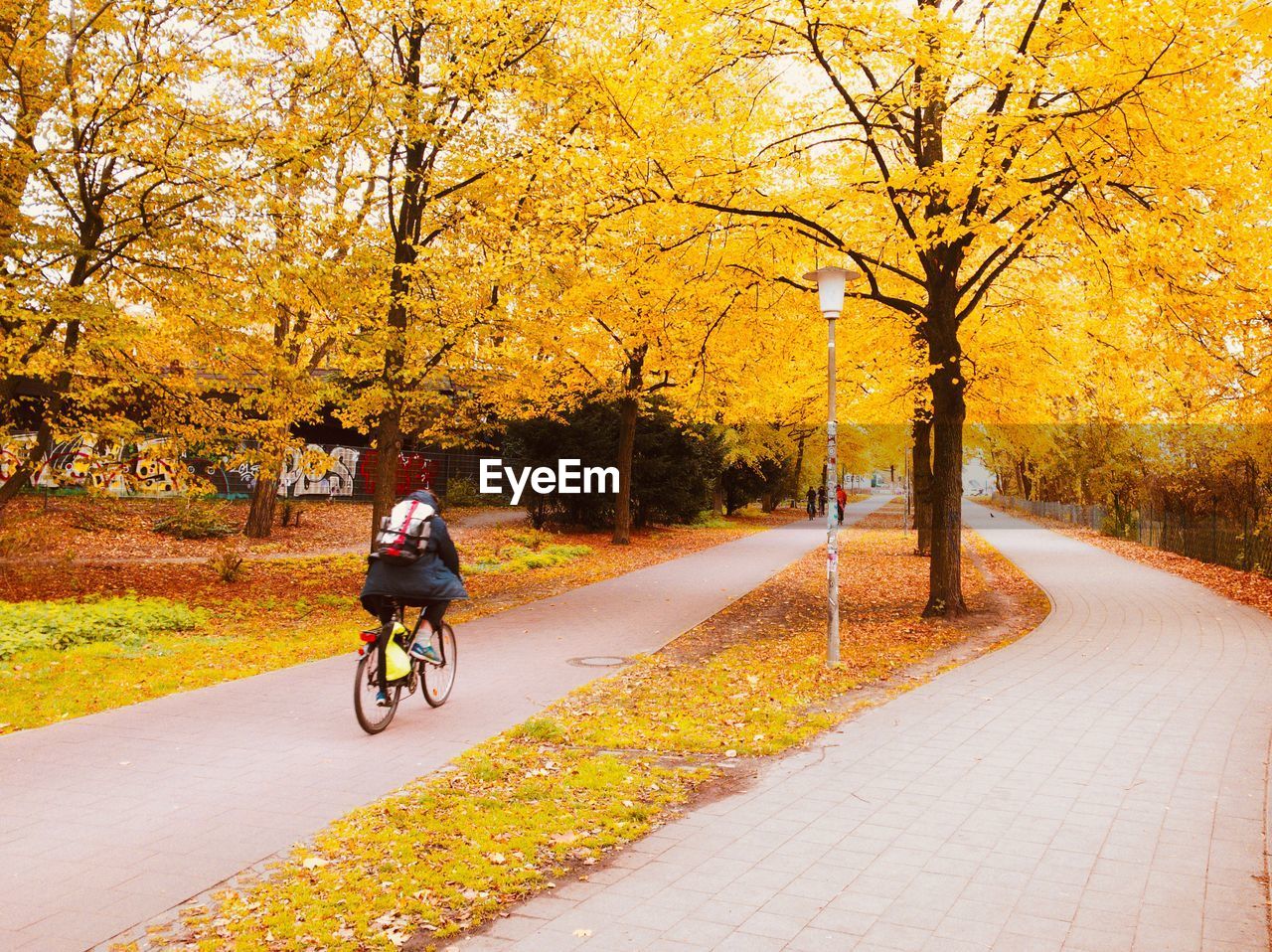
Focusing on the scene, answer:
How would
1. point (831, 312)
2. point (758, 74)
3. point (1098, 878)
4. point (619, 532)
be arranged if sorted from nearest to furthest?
point (1098, 878) → point (831, 312) → point (758, 74) → point (619, 532)

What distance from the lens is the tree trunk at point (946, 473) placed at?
13.1 m

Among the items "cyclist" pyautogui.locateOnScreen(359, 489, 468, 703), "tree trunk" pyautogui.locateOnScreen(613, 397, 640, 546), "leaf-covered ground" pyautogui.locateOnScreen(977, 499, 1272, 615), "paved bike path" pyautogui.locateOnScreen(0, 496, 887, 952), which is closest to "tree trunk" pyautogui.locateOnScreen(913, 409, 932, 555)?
"leaf-covered ground" pyautogui.locateOnScreen(977, 499, 1272, 615)

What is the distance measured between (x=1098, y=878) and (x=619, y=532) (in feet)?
71.0

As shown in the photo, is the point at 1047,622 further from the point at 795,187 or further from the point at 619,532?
the point at 619,532

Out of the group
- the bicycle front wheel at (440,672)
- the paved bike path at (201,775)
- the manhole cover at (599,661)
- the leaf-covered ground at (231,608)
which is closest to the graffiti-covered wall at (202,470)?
the leaf-covered ground at (231,608)

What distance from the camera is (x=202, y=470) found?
31609mm

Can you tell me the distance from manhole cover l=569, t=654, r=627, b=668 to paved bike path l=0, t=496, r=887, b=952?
5.0 inches

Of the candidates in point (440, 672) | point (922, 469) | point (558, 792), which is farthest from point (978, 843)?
point (922, 469)

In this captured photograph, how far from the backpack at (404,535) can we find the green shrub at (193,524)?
1815 centimetres

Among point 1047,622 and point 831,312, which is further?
point 1047,622

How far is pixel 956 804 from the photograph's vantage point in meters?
5.41

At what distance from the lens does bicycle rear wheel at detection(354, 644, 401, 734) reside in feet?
22.5

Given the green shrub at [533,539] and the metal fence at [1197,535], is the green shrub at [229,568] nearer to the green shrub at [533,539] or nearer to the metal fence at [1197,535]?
the green shrub at [533,539]

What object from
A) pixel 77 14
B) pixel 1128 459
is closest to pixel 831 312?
pixel 77 14
